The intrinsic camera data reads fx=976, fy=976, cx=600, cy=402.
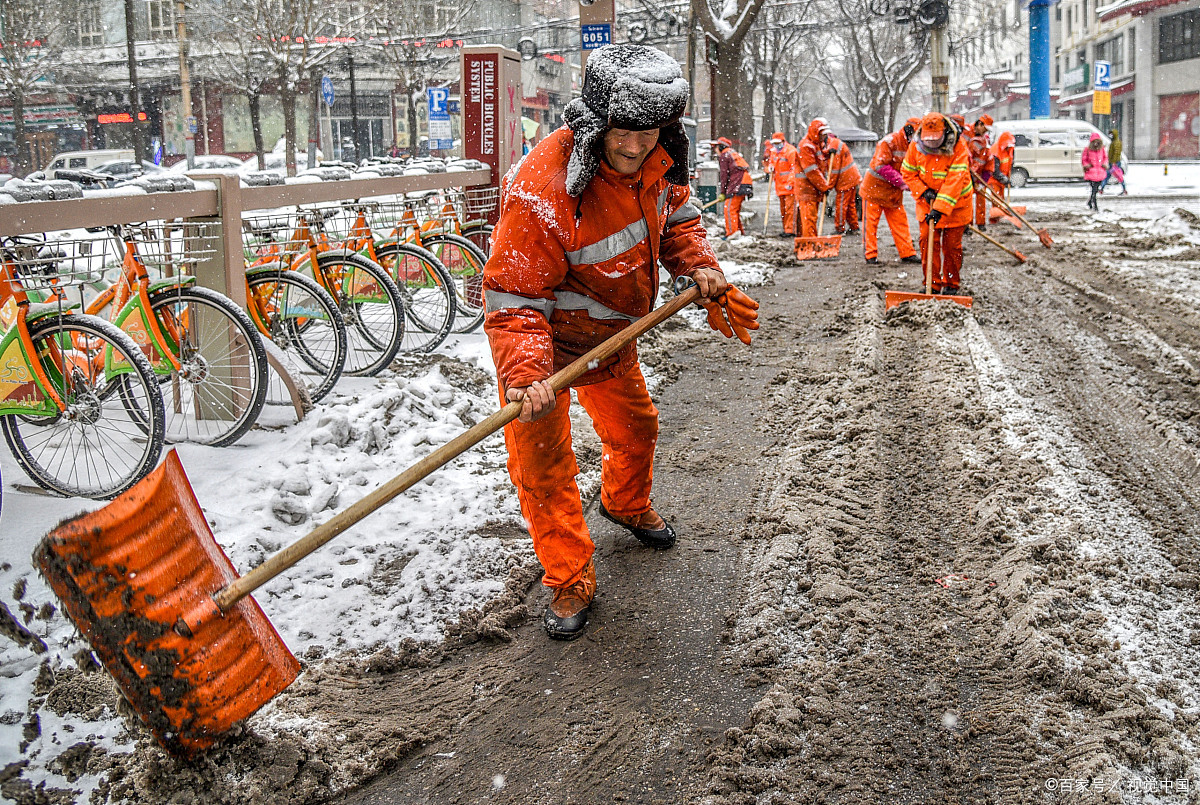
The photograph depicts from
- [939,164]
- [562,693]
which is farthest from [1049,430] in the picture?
[939,164]

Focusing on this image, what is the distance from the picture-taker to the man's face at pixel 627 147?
3.13m

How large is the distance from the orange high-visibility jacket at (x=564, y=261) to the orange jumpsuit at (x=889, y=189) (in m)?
8.10

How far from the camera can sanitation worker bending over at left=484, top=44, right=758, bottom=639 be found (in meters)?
3.12

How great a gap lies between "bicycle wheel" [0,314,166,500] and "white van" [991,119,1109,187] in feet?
90.2

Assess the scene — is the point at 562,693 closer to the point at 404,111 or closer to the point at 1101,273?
the point at 1101,273

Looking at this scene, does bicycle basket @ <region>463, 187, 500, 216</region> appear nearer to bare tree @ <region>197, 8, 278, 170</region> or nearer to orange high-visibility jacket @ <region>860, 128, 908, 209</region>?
orange high-visibility jacket @ <region>860, 128, 908, 209</region>

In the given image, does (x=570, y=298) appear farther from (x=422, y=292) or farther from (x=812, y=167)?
(x=812, y=167)

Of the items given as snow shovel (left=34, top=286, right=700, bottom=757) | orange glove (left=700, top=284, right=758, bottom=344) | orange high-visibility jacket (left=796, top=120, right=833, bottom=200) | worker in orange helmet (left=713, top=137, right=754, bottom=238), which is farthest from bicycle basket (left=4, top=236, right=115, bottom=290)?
worker in orange helmet (left=713, top=137, right=754, bottom=238)

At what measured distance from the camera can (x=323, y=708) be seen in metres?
2.95

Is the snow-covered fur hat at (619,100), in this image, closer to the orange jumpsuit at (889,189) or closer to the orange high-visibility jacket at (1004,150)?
the orange jumpsuit at (889,189)

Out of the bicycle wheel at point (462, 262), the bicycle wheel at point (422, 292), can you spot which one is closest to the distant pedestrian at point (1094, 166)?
the bicycle wheel at point (462, 262)

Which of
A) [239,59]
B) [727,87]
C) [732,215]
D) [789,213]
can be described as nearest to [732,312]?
[732,215]

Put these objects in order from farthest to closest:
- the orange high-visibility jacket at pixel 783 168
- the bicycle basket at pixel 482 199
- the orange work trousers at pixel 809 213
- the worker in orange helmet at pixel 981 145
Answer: the orange high-visibility jacket at pixel 783 168 < the orange work trousers at pixel 809 213 < the worker in orange helmet at pixel 981 145 < the bicycle basket at pixel 482 199

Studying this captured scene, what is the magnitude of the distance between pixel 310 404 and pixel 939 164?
6.44 metres
